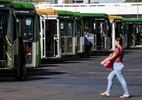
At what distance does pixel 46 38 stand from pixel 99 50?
1279cm

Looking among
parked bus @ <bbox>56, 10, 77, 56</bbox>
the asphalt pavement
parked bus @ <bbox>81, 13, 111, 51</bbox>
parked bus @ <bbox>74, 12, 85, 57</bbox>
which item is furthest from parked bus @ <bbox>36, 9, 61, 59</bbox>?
parked bus @ <bbox>81, 13, 111, 51</bbox>

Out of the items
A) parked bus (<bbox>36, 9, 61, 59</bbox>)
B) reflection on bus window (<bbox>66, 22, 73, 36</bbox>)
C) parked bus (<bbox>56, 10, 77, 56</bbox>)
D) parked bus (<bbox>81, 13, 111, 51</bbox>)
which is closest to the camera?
parked bus (<bbox>36, 9, 61, 59</bbox>)

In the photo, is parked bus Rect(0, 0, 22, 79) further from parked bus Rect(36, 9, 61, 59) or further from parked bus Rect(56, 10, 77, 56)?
parked bus Rect(56, 10, 77, 56)

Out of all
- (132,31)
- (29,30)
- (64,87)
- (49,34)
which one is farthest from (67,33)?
(132,31)

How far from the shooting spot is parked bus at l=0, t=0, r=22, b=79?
819 inches

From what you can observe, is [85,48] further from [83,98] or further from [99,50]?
[83,98]

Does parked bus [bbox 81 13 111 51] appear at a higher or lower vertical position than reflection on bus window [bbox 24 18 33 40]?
lower

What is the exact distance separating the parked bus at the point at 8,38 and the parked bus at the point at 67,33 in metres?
12.5

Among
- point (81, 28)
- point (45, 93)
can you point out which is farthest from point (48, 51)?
A: point (45, 93)

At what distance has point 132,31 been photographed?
206 feet

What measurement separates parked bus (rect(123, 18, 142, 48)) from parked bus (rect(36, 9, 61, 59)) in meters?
25.4

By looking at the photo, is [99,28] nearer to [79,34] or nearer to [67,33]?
[79,34]

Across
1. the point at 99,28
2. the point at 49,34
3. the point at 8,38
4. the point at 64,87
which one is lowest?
the point at 64,87

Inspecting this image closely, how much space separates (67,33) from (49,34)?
3028 mm
